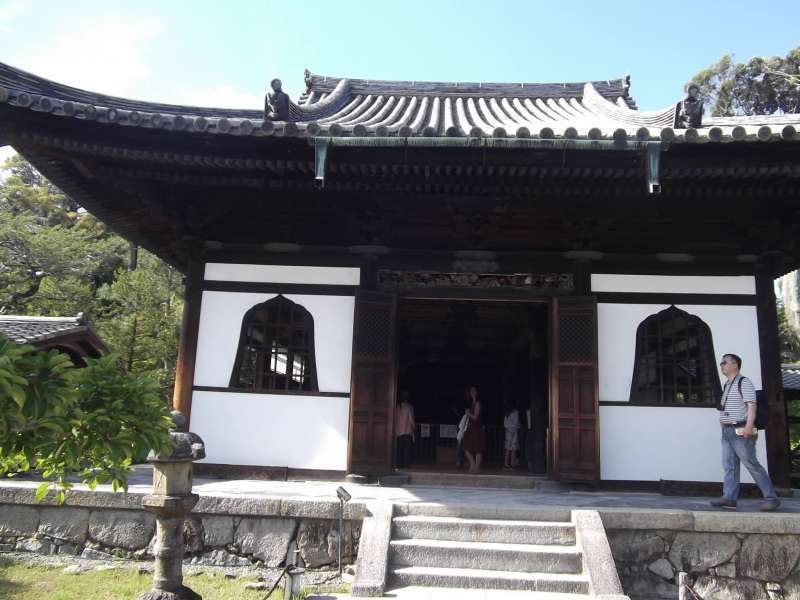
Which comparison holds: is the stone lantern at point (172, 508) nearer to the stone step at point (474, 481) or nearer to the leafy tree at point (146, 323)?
the stone step at point (474, 481)

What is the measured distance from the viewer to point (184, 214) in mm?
7895

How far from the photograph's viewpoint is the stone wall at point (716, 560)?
5.43 metres

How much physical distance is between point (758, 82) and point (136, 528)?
33.1 m

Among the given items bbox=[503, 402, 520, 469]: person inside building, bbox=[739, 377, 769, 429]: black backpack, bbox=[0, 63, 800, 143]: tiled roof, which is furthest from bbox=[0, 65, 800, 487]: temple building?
bbox=[503, 402, 520, 469]: person inside building

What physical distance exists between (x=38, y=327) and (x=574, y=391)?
402 inches

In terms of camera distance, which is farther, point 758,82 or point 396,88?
point 758,82

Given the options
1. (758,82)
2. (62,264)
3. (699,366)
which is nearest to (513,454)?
(699,366)

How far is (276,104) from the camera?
635 centimetres

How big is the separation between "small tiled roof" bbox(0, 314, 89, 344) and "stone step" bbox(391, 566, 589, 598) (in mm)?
8374

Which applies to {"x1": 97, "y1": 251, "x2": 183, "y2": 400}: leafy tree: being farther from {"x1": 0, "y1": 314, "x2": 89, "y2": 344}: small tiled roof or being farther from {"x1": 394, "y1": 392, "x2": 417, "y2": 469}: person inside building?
{"x1": 394, "y1": 392, "x2": 417, "y2": 469}: person inside building

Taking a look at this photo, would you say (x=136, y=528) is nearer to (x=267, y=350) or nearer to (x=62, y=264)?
(x=267, y=350)

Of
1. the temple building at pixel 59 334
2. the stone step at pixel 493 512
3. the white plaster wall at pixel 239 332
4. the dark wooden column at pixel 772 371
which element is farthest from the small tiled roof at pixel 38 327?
the dark wooden column at pixel 772 371

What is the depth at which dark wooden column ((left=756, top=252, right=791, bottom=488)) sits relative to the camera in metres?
7.42

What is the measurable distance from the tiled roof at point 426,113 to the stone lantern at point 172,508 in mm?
3257
